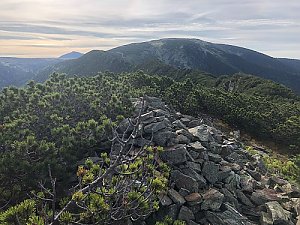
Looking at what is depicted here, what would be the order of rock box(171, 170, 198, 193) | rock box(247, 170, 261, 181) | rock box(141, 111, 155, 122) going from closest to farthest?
rock box(171, 170, 198, 193)
rock box(247, 170, 261, 181)
rock box(141, 111, 155, 122)

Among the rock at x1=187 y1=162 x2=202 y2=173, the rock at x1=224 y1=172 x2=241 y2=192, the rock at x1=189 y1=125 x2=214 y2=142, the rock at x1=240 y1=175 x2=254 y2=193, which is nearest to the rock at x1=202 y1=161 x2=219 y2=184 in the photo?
the rock at x1=187 y1=162 x2=202 y2=173

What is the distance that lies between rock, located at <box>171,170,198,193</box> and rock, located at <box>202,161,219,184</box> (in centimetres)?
138

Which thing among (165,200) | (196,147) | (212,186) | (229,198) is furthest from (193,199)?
(196,147)

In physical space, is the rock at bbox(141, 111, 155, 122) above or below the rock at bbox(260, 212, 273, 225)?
above

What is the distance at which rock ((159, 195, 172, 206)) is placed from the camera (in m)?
12.8

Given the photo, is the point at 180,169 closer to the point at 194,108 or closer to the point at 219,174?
the point at 219,174

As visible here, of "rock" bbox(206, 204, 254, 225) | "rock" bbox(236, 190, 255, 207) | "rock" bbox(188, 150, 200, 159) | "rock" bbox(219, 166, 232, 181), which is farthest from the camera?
"rock" bbox(188, 150, 200, 159)

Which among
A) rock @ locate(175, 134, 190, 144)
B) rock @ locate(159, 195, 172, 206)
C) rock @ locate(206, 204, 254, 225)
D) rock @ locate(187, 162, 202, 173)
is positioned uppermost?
rock @ locate(175, 134, 190, 144)

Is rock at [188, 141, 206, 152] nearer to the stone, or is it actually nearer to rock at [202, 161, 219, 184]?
rock at [202, 161, 219, 184]

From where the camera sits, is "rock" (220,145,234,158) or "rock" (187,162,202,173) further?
"rock" (220,145,234,158)

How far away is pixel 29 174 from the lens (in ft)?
42.0

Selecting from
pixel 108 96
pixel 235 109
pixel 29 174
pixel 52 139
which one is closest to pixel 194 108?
pixel 235 109

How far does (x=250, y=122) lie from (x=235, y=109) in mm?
2701

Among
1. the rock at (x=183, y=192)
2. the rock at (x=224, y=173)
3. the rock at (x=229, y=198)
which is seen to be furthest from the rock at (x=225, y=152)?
the rock at (x=183, y=192)
